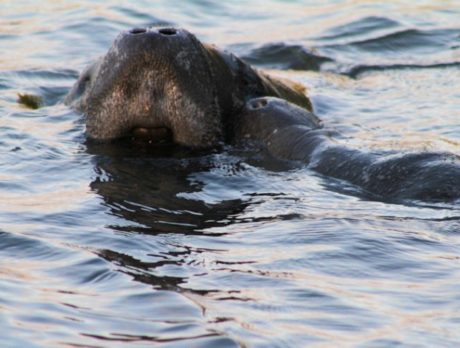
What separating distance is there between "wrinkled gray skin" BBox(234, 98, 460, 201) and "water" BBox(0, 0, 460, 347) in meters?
0.10

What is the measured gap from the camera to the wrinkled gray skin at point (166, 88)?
7.65 meters

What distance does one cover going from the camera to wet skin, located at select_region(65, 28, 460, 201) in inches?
299

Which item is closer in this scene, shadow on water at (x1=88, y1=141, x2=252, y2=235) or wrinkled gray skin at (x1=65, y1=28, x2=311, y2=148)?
shadow on water at (x1=88, y1=141, x2=252, y2=235)

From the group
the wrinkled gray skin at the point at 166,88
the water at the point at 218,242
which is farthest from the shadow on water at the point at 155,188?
the wrinkled gray skin at the point at 166,88

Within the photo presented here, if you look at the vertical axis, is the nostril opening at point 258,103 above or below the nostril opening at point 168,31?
below

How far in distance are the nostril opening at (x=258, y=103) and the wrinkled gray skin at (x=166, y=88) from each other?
4.1 inches

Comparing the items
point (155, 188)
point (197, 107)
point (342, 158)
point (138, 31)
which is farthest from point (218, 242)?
point (138, 31)

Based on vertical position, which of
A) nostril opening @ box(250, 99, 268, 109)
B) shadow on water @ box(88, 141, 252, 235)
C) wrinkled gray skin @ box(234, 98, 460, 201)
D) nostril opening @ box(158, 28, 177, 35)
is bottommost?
shadow on water @ box(88, 141, 252, 235)

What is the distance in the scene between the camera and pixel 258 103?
8125 millimetres

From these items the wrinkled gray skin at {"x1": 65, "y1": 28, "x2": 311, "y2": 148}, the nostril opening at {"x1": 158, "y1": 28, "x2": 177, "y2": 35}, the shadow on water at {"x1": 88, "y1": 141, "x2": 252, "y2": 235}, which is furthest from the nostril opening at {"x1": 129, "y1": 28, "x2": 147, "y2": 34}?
the shadow on water at {"x1": 88, "y1": 141, "x2": 252, "y2": 235}

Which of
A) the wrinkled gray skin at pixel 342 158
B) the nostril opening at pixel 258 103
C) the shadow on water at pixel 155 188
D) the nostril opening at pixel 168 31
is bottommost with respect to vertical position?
the shadow on water at pixel 155 188

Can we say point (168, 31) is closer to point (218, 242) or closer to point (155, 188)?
point (155, 188)

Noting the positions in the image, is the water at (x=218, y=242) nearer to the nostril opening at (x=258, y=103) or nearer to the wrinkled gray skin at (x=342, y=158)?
the wrinkled gray skin at (x=342, y=158)

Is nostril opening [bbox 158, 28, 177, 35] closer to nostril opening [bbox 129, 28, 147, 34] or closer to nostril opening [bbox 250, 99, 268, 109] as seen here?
nostril opening [bbox 129, 28, 147, 34]
